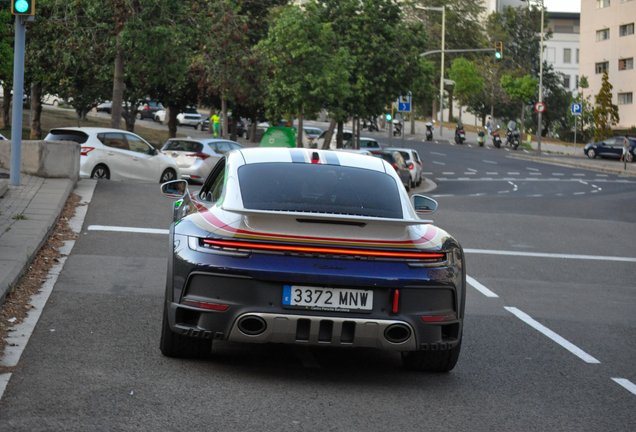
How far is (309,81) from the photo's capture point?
39.3 metres

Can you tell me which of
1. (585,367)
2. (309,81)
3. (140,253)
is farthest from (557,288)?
(309,81)

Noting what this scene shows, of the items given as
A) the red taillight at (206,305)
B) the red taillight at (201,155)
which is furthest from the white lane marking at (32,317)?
the red taillight at (201,155)

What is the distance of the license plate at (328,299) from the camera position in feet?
18.2

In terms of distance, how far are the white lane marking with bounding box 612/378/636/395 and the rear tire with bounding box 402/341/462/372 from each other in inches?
45.4

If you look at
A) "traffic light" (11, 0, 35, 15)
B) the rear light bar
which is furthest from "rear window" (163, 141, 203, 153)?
the rear light bar

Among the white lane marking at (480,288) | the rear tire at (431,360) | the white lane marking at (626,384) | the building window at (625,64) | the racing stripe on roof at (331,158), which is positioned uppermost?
the building window at (625,64)

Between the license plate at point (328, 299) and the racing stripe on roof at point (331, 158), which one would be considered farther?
the racing stripe on roof at point (331, 158)

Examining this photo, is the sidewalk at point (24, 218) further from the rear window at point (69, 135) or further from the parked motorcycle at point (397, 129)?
the parked motorcycle at point (397, 129)

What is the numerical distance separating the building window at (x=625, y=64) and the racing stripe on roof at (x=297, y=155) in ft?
229

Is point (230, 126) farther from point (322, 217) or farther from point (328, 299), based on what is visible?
point (328, 299)

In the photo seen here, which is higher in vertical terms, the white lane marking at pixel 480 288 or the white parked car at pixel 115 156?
the white parked car at pixel 115 156

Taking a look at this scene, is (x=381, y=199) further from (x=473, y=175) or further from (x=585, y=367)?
(x=473, y=175)

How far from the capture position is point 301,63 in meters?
39.6

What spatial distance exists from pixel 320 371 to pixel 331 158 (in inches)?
63.0
